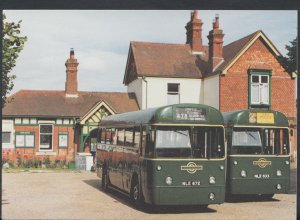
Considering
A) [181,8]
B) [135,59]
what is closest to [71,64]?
[135,59]

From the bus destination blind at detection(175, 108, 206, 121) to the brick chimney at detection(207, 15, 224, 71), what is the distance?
59.9ft

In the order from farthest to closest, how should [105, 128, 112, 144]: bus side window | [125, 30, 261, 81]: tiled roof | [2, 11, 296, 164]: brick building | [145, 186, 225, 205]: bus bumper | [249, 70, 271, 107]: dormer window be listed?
[125, 30, 261, 81]: tiled roof < [249, 70, 271, 107]: dormer window < [2, 11, 296, 164]: brick building < [105, 128, 112, 144]: bus side window < [145, 186, 225, 205]: bus bumper

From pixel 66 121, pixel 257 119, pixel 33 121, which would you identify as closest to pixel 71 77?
pixel 66 121

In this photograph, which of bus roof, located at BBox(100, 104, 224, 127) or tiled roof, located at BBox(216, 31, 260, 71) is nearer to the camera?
bus roof, located at BBox(100, 104, 224, 127)

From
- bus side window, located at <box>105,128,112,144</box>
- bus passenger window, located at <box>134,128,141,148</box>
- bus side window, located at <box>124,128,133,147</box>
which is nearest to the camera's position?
bus passenger window, located at <box>134,128,141,148</box>

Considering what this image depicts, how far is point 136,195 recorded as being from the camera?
1311cm

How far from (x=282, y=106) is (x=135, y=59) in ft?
31.7

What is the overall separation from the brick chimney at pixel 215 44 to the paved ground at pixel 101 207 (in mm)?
13381

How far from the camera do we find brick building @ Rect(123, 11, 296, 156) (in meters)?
29.3

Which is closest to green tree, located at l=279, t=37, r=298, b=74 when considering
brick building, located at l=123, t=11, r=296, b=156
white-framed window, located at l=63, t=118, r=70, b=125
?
brick building, located at l=123, t=11, r=296, b=156

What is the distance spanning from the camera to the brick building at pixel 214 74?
96.2 feet

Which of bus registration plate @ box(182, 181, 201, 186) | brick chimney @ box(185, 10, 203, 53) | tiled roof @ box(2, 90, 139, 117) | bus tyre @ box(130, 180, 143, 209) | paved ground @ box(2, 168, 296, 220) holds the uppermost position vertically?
brick chimney @ box(185, 10, 203, 53)

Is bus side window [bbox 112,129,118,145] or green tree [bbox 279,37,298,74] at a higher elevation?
green tree [bbox 279,37,298,74]

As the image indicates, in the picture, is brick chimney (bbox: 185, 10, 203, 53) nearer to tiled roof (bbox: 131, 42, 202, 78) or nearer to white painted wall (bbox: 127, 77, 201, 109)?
tiled roof (bbox: 131, 42, 202, 78)
